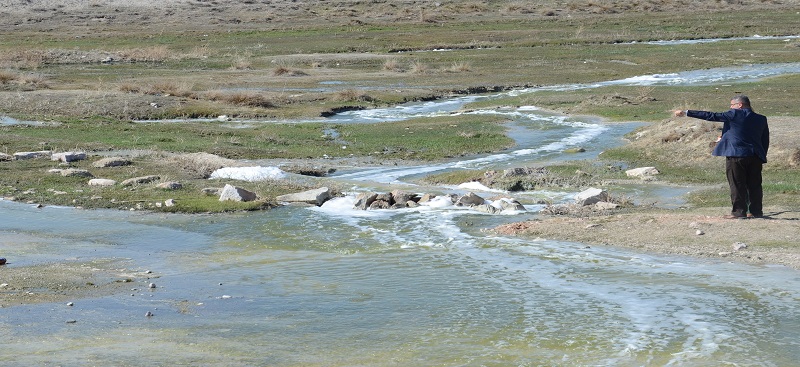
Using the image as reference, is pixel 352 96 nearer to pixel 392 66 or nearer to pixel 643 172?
pixel 392 66

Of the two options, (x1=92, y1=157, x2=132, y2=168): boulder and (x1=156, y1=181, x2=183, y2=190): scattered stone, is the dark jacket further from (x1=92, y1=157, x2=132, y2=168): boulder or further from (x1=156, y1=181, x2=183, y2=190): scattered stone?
(x1=92, y1=157, x2=132, y2=168): boulder

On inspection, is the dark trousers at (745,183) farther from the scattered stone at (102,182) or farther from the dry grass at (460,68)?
the dry grass at (460,68)

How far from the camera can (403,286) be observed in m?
12.9

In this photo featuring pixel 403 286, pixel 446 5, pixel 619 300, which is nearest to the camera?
pixel 619 300

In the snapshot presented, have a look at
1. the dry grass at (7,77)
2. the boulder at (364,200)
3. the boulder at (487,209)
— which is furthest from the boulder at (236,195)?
the dry grass at (7,77)

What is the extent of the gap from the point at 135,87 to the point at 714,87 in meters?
21.4

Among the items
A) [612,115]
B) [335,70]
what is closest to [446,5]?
[335,70]

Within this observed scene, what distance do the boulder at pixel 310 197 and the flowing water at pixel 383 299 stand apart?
3.03 ft

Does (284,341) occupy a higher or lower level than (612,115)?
higher

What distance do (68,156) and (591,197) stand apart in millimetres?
12307

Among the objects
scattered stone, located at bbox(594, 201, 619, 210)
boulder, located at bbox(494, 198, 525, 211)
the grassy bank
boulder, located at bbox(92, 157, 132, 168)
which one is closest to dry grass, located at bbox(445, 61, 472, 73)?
the grassy bank

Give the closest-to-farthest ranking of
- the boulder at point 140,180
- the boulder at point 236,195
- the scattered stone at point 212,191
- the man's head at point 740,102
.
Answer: the man's head at point 740,102, the boulder at point 236,195, the scattered stone at point 212,191, the boulder at point 140,180

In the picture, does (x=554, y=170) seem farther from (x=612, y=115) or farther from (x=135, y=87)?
(x=135, y=87)

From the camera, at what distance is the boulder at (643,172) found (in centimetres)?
2098
